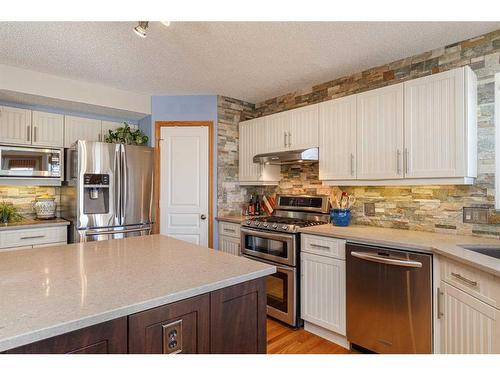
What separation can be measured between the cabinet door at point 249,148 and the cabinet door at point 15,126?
2298 mm

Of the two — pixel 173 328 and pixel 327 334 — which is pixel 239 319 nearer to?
pixel 173 328

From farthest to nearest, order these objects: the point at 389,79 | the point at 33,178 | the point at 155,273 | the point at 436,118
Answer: the point at 33,178 → the point at 389,79 → the point at 436,118 → the point at 155,273

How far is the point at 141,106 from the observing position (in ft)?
10.8

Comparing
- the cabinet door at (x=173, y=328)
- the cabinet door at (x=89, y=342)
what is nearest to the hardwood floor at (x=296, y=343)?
the cabinet door at (x=173, y=328)

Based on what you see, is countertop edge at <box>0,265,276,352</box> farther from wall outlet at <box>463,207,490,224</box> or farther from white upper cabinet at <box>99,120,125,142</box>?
white upper cabinet at <box>99,120,125,142</box>

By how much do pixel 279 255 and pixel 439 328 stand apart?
4.15 feet

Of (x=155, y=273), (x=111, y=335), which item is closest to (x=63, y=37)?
(x=155, y=273)

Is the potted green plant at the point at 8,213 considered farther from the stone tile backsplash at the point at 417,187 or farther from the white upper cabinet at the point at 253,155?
the white upper cabinet at the point at 253,155

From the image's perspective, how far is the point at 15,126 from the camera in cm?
280

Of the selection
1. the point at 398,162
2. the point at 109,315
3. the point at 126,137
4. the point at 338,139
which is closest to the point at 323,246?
the point at 398,162

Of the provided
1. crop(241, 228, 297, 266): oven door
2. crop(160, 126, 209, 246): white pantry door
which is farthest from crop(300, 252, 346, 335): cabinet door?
crop(160, 126, 209, 246): white pantry door

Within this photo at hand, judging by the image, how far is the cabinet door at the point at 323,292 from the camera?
85.4 inches
